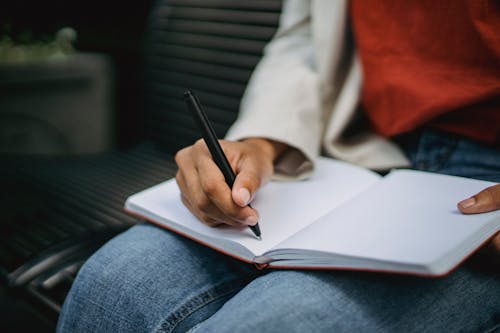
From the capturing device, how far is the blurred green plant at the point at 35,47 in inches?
85.0

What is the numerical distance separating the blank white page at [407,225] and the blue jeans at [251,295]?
0.18 ft

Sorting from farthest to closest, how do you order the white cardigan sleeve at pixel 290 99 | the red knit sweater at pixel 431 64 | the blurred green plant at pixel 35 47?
1. the blurred green plant at pixel 35 47
2. the white cardigan sleeve at pixel 290 99
3. the red knit sweater at pixel 431 64

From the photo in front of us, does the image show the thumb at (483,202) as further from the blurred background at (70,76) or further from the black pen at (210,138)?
the blurred background at (70,76)

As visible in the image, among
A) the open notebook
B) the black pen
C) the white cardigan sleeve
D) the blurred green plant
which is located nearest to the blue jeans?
the open notebook

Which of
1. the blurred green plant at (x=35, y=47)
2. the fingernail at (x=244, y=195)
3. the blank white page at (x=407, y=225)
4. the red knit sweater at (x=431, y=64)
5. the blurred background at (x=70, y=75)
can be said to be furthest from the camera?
the blurred green plant at (x=35, y=47)

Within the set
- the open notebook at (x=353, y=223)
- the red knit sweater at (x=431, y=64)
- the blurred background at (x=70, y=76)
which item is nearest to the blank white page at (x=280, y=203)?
the open notebook at (x=353, y=223)

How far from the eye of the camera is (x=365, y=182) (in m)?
0.83

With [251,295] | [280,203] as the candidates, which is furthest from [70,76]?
[251,295]

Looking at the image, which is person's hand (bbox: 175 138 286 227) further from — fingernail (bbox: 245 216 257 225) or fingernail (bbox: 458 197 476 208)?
fingernail (bbox: 458 197 476 208)

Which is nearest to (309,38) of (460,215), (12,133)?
(460,215)

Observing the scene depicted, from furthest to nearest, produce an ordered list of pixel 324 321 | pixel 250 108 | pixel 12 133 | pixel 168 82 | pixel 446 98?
pixel 12 133
pixel 168 82
pixel 250 108
pixel 446 98
pixel 324 321

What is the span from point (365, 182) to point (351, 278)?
277mm

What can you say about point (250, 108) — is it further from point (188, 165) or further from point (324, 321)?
point (324, 321)

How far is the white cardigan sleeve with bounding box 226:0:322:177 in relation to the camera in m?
0.91
